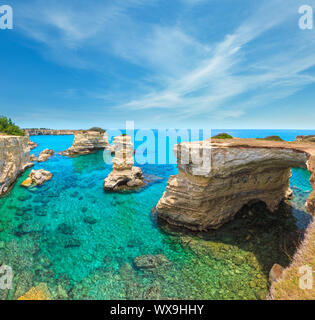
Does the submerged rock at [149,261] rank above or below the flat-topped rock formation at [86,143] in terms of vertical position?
below

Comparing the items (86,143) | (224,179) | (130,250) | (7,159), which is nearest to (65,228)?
(130,250)

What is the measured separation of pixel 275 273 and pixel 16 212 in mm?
23430

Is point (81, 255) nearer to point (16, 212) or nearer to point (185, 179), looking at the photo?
point (185, 179)

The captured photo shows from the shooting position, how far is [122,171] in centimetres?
2597

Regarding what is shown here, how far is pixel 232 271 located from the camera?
32.1 ft

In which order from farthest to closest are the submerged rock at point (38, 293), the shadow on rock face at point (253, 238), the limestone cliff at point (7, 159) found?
the limestone cliff at point (7, 159), the shadow on rock face at point (253, 238), the submerged rock at point (38, 293)

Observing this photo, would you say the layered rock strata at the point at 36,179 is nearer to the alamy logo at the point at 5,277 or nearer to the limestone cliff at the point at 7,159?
the limestone cliff at the point at 7,159

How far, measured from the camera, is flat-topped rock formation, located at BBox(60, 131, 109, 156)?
5666cm

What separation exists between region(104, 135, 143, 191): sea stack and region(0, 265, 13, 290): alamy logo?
14.5 metres

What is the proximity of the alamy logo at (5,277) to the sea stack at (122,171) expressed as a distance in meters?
14.5

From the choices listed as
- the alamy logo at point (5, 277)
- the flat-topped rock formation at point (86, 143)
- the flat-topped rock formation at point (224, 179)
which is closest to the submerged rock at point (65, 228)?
the alamy logo at point (5, 277)

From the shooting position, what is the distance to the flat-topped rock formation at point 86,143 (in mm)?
56656

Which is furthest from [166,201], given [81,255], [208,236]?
[81,255]
